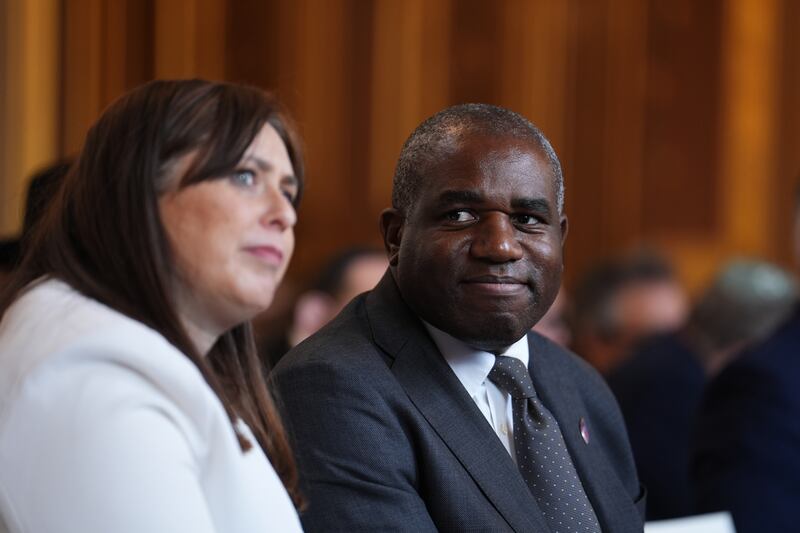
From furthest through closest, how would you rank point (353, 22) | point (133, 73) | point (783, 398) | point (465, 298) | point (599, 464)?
1. point (353, 22)
2. point (133, 73)
3. point (783, 398)
4. point (599, 464)
5. point (465, 298)

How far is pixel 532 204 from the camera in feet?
6.95

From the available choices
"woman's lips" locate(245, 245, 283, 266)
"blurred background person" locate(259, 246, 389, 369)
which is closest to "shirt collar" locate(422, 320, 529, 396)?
"woman's lips" locate(245, 245, 283, 266)

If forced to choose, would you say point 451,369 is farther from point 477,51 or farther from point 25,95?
point 477,51

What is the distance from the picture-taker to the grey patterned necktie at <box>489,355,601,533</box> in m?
2.15

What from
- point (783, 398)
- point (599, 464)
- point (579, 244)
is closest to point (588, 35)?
point (579, 244)

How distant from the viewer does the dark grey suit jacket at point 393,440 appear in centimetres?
204

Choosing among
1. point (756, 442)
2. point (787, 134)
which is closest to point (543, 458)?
point (756, 442)

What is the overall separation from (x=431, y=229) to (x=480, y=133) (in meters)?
0.17

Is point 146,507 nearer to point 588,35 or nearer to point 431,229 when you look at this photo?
point 431,229

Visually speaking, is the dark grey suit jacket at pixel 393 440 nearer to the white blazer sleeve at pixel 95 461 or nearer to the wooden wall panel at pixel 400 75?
the white blazer sleeve at pixel 95 461

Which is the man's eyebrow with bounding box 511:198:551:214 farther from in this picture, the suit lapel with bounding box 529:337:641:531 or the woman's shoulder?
the woman's shoulder

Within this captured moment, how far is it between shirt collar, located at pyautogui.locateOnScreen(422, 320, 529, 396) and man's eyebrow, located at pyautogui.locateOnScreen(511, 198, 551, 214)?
225 mm

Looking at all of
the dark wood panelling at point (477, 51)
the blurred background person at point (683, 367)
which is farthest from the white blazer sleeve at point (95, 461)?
the dark wood panelling at point (477, 51)

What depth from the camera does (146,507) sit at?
155cm
